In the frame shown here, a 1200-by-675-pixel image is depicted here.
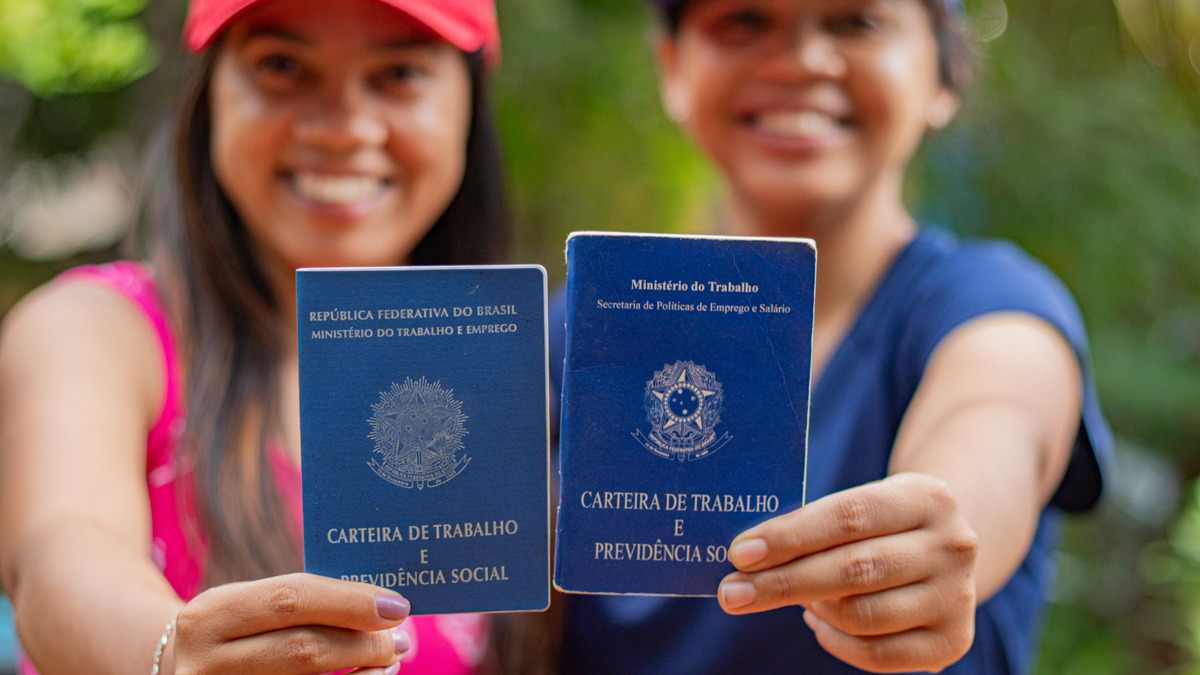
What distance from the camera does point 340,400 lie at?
54.6 inches

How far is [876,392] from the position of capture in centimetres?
207

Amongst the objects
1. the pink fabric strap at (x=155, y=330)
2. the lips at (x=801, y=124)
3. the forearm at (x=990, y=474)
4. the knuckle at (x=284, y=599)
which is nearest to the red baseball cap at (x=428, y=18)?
the pink fabric strap at (x=155, y=330)

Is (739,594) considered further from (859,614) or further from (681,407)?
(681,407)

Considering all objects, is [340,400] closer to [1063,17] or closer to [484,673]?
[484,673]

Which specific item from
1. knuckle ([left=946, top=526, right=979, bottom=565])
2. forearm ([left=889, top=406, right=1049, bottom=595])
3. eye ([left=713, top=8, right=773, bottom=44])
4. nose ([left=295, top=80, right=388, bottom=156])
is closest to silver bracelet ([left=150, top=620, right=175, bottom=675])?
nose ([left=295, top=80, right=388, bottom=156])

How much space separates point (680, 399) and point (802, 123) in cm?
112

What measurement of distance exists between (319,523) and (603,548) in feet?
1.42

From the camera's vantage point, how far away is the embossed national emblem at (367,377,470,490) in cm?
139

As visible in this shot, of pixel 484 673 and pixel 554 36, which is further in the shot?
pixel 554 36

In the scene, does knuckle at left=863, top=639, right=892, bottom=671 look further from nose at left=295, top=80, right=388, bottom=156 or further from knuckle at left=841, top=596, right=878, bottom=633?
nose at left=295, top=80, right=388, bottom=156

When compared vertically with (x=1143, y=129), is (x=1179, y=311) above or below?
below

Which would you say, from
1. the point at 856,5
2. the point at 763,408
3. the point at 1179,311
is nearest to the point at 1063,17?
the point at 1179,311

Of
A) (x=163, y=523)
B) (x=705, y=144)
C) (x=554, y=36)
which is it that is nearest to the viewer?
(x=163, y=523)

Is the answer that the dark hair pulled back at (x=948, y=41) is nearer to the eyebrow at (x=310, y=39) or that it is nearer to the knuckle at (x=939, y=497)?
the eyebrow at (x=310, y=39)
